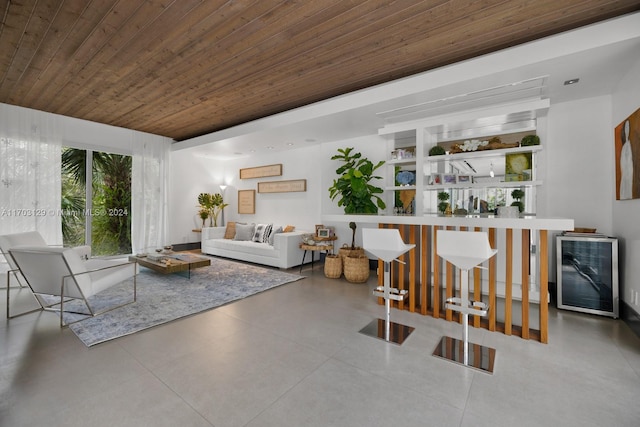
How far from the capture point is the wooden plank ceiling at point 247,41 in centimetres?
228

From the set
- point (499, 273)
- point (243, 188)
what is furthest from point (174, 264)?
point (499, 273)

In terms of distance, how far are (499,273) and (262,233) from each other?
437 cm

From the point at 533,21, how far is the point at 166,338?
4.20 m

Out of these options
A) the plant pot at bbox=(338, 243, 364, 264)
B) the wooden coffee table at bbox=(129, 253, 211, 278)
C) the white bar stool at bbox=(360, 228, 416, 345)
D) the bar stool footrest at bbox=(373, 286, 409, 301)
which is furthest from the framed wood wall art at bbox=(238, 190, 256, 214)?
the bar stool footrest at bbox=(373, 286, 409, 301)

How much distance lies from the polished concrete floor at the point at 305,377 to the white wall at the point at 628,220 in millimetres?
465

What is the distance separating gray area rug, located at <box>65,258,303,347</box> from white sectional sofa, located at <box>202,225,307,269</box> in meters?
0.23

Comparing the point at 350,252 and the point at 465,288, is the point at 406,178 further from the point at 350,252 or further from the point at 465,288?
the point at 465,288

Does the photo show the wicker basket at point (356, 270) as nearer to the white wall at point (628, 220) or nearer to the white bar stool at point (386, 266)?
the white bar stool at point (386, 266)

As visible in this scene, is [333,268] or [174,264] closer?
[174,264]

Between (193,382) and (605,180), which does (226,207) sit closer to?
(193,382)

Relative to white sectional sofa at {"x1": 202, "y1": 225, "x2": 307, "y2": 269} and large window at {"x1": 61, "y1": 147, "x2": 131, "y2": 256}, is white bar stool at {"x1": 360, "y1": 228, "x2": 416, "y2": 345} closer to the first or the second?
white sectional sofa at {"x1": 202, "y1": 225, "x2": 307, "y2": 269}

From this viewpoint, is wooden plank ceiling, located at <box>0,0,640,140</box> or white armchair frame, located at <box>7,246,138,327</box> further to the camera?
white armchair frame, located at <box>7,246,138,327</box>

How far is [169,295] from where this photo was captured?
3.66m

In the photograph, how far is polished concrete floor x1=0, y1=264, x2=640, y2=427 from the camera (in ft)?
5.27
